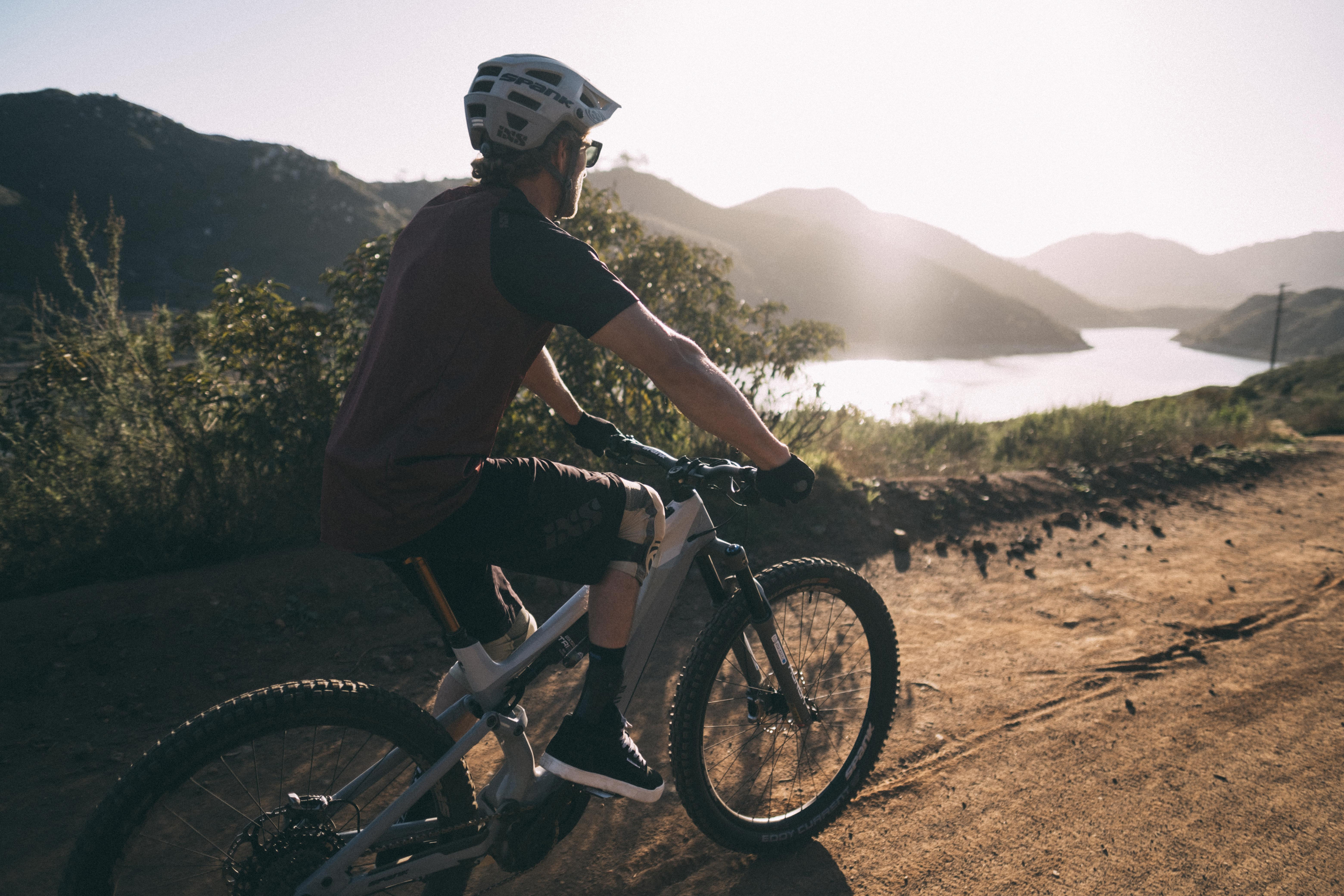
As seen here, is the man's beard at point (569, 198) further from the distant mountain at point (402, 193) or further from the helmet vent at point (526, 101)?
the distant mountain at point (402, 193)

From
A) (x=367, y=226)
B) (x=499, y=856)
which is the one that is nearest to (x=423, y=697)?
(x=499, y=856)

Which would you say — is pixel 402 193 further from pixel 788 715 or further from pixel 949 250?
pixel 949 250

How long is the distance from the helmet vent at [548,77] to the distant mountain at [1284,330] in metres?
122

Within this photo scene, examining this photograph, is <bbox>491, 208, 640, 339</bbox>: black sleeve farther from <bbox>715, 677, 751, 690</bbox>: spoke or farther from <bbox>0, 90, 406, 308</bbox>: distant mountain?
<bbox>0, 90, 406, 308</bbox>: distant mountain

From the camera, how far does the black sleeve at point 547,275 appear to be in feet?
5.20

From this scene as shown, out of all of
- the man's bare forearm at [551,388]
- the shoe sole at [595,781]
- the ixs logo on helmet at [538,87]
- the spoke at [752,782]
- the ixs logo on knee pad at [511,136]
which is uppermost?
the ixs logo on helmet at [538,87]

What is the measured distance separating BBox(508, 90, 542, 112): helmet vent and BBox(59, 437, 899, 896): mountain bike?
43.7 inches

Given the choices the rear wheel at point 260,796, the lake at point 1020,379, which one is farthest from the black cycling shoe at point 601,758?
the lake at point 1020,379

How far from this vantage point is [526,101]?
5.95 ft

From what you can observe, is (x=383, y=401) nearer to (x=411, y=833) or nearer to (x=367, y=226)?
(x=411, y=833)

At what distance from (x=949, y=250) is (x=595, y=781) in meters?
193

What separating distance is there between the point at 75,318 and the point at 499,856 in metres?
5.23

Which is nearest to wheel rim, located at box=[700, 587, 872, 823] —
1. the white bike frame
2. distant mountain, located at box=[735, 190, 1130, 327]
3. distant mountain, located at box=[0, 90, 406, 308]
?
the white bike frame

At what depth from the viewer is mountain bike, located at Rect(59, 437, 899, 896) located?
1525 millimetres
